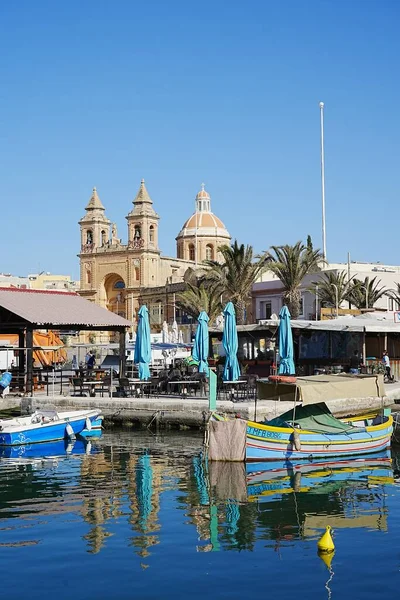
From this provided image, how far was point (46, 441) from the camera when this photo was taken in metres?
26.8

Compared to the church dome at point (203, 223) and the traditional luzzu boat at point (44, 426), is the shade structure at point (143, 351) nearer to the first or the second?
the traditional luzzu boat at point (44, 426)

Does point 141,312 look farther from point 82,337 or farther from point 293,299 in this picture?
point 82,337

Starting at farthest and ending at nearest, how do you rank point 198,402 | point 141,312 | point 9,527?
point 141,312, point 198,402, point 9,527

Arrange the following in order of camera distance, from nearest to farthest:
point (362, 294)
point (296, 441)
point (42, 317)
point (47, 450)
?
1. point (296, 441)
2. point (47, 450)
3. point (42, 317)
4. point (362, 294)

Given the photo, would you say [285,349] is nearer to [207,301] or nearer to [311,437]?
[311,437]

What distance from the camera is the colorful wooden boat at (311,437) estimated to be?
21.5 metres

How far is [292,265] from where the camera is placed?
53.7 meters

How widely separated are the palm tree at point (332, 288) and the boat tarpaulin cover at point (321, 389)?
29145 mm

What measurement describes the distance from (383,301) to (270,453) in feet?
144

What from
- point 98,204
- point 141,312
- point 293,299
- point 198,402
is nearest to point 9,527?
point 198,402

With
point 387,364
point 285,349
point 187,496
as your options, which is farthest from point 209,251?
point 187,496

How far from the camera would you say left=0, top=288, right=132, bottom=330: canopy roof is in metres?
33.9

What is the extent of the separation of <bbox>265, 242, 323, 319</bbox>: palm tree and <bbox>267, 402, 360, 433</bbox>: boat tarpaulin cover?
3008 cm

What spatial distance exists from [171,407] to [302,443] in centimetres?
789
